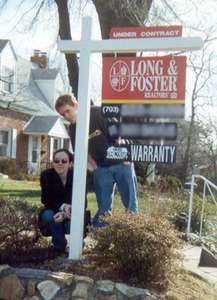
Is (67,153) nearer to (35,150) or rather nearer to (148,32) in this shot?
(148,32)

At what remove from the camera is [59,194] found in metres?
5.45

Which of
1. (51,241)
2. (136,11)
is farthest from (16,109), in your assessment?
(51,241)

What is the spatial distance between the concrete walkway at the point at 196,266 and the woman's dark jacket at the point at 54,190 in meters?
1.35

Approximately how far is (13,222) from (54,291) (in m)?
0.97

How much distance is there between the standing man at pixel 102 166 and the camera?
5.56 meters

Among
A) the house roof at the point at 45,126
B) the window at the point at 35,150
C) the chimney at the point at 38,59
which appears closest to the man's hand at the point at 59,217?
the house roof at the point at 45,126

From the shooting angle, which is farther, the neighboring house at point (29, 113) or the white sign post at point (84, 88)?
the neighboring house at point (29, 113)

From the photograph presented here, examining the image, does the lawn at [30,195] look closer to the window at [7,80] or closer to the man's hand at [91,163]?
the man's hand at [91,163]

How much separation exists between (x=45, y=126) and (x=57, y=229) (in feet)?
76.4

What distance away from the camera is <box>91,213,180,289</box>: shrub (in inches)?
176

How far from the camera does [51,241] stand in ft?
18.5

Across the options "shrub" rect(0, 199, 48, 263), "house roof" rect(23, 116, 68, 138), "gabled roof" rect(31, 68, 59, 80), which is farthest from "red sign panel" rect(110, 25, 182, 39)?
"gabled roof" rect(31, 68, 59, 80)

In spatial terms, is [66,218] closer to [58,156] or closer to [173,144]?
[58,156]

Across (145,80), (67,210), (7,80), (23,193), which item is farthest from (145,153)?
(7,80)
